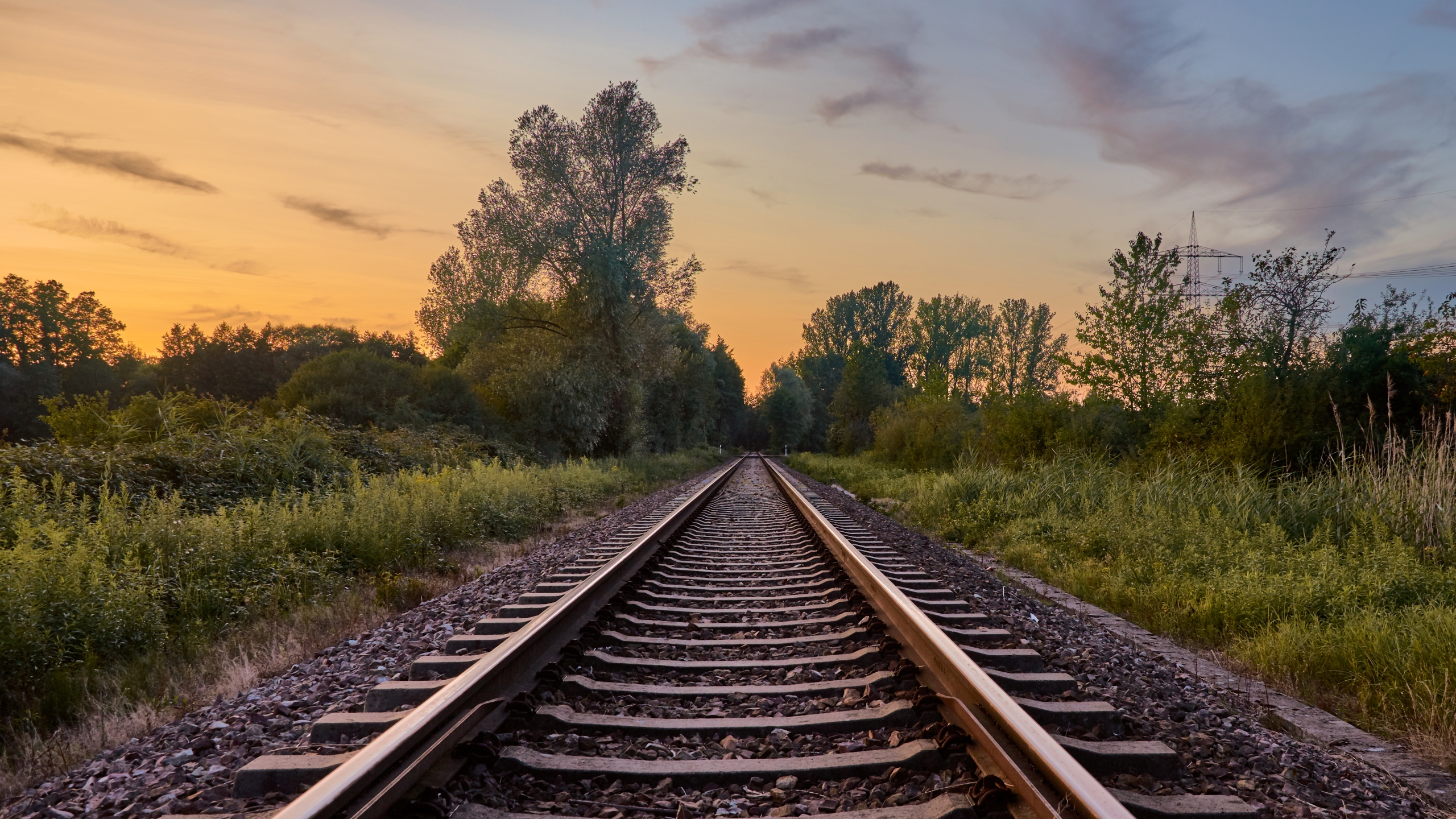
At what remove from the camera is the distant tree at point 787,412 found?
76375 millimetres

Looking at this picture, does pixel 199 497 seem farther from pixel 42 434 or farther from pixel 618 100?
pixel 42 434

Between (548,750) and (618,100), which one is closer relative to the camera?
(548,750)

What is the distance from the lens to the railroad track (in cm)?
224

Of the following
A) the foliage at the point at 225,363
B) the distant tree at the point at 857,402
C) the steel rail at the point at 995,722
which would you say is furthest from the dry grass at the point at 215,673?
the distant tree at the point at 857,402

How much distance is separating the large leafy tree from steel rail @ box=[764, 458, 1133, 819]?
21.4 metres

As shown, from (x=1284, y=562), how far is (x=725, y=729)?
5775 millimetres

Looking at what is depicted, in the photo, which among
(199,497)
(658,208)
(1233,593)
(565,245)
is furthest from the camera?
(658,208)

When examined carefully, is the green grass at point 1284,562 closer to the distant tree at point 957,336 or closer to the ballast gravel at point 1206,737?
the ballast gravel at point 1206,737

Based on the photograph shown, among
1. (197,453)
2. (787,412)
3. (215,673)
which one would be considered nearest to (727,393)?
(787,412)

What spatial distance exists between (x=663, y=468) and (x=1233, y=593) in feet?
75.6

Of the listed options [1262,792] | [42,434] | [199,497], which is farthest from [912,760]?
[42,434]

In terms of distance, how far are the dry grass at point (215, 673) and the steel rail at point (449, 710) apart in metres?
1.57

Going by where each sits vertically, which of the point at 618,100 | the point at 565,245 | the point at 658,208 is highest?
the point at 618,100

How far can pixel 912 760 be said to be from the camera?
253 cm
